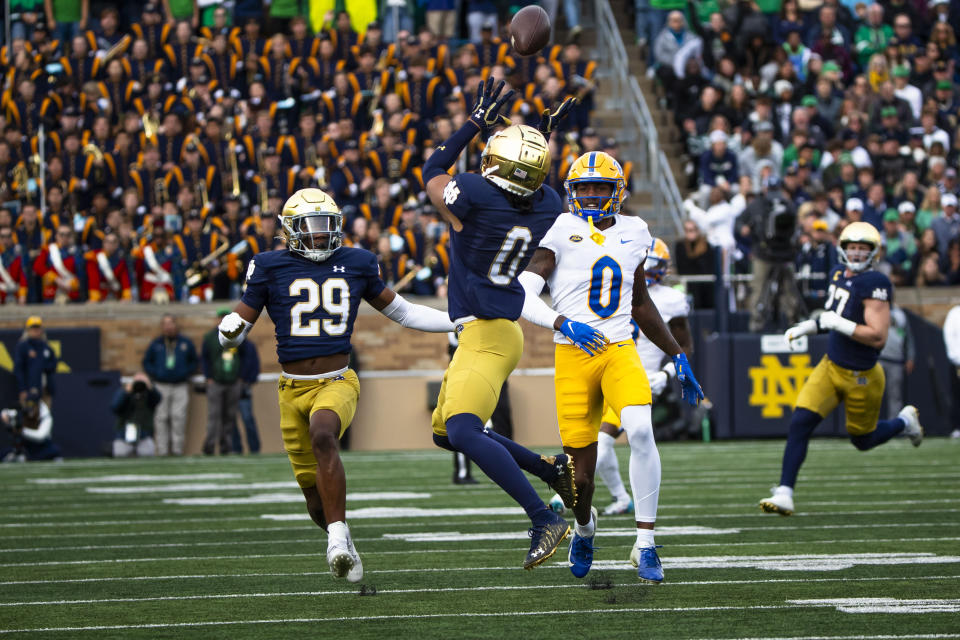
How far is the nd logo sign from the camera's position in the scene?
17.7m

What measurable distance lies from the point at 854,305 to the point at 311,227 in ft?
13.2

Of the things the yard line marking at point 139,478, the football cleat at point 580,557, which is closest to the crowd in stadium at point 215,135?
the yard line marking at point 139,478

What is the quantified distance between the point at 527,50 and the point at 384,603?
2980 millimetres

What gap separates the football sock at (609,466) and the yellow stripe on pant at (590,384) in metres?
2.73

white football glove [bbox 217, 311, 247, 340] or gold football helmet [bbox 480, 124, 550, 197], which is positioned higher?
gold football helmet [bbox 480, 124, 550, 197]

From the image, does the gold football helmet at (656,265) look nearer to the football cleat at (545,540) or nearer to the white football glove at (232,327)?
the white football glove at (232,327)

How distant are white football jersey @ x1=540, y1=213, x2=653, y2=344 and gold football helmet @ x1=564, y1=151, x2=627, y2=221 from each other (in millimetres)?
77

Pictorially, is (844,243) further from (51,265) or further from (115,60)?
(115,60)

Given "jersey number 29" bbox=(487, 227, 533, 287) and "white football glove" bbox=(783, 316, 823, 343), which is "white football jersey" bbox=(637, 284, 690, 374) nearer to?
"white football glove" bbox=(783, 316, 823, 343)

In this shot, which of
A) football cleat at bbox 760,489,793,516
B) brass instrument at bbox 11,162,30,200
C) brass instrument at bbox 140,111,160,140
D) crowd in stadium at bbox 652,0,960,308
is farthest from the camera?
brass instrument at bbox 140,111,160,140

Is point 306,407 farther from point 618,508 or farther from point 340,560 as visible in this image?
point 618,508

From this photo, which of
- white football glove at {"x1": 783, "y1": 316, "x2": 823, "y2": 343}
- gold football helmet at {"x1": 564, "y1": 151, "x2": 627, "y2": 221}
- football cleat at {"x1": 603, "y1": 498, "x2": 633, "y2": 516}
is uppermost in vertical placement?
gold football helmet at {"x1": 564, "y1": 151, "x2": 627, "y2": 221}

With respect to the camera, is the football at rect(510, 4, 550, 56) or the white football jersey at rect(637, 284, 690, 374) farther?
the white football jersey at rect(637, 284, 690, 374)

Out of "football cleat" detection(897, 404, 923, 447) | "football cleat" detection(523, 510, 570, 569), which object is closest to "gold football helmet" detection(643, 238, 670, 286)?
"football cleat" detection(897, 404, 923, 447)
